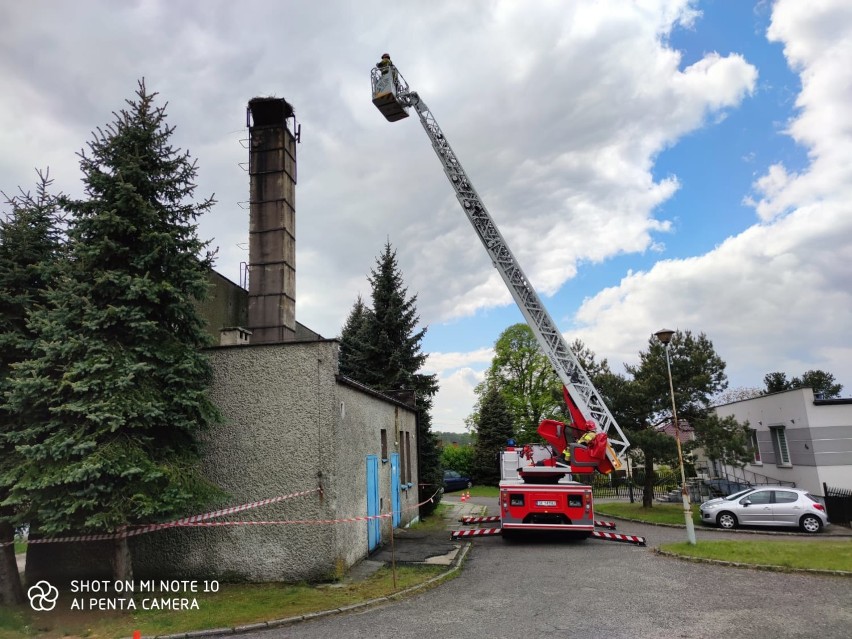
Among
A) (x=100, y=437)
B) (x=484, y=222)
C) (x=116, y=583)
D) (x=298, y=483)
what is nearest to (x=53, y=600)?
(x=116, y=583)

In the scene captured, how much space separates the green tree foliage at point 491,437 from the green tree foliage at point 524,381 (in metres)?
1.77

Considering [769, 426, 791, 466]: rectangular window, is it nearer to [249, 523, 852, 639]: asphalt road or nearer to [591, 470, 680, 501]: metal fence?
[591, 470, 680, 501]: metal fence

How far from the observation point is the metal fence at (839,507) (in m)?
16.5

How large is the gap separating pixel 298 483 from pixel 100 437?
3.37 meters

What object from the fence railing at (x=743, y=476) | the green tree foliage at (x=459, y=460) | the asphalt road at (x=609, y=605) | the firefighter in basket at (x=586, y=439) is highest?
the firefighter in basket at (x=586, y=439)

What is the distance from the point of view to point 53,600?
9164 millimetres

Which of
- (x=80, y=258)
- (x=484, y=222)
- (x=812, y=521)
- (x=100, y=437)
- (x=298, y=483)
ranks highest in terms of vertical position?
(x=484, y=222)

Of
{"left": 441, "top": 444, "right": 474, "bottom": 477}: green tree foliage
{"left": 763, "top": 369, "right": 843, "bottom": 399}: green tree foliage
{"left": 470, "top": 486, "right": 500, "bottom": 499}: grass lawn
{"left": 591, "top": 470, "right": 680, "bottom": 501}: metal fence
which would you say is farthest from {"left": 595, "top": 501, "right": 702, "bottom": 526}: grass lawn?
{"left": 763, "top": 369, "right": 843, "bottom": 399}: green tree foliage

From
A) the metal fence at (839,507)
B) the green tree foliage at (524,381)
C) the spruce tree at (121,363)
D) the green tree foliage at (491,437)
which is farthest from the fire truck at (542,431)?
the green tree foliage at (524,381)

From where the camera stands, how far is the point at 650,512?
20688mm

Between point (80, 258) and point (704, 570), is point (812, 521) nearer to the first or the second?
point (704, 570)

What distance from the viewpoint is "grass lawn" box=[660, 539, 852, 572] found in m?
10.4

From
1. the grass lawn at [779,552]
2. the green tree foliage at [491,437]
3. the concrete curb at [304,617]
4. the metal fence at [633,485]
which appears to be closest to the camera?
the concrete curb at [304,617]

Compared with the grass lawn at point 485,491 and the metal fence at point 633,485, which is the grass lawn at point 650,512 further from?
the grass lawn at point 485,491
